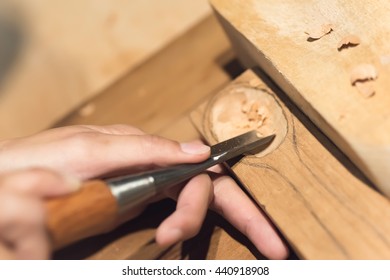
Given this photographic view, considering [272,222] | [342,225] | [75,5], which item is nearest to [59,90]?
[75,5]

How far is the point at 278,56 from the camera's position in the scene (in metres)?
0.73

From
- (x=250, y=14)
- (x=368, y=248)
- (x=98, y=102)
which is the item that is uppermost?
(x=98, y=102)

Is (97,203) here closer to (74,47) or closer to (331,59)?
(331,59)

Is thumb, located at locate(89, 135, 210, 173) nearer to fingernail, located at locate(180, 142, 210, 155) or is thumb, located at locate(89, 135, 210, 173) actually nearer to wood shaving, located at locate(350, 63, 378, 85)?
fingernail, located at locate(180, 142, 210, 155)

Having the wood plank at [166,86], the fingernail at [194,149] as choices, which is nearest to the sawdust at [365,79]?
the fingernail at [194,149]

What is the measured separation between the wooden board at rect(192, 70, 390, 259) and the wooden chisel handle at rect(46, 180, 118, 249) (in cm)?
25

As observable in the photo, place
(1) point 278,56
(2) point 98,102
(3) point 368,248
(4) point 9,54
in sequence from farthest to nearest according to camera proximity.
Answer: (4) point 9,54 < (2) point 98,102 < (1) point 278,56 < (3) point 368,248

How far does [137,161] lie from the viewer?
0.67m

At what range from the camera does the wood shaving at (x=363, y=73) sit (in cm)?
66

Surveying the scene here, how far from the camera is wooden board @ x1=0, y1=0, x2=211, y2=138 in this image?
3.72 feet

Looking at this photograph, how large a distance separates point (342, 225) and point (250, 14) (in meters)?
0.39

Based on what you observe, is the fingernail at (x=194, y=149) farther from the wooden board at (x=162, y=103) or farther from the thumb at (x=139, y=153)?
the wooden board at (x=162, y=103)

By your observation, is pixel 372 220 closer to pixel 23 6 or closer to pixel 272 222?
pixel 272 222

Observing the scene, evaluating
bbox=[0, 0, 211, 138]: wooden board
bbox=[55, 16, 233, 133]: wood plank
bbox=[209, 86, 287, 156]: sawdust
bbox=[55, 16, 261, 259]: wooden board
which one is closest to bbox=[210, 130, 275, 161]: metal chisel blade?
bbox=[209, 86, 287, 156]: sawdust
